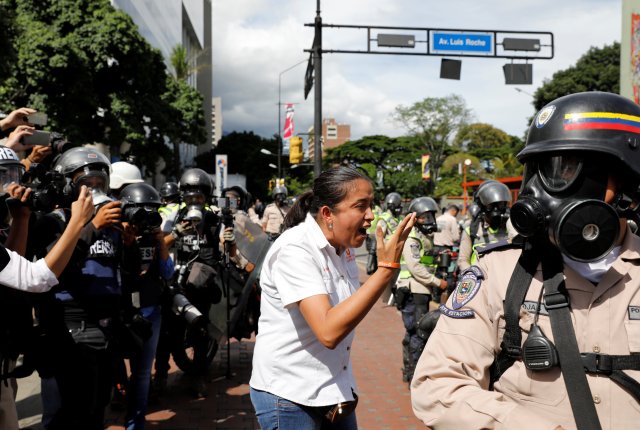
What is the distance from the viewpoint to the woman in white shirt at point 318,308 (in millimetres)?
2363

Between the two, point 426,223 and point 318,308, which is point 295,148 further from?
point 318,308

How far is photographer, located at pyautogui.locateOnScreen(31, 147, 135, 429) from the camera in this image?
3441mm

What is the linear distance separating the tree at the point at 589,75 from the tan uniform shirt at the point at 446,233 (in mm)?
31072

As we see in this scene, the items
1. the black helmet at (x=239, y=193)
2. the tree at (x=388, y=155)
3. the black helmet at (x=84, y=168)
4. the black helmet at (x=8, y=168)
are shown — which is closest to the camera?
the black helmet at (x=8, y=168)

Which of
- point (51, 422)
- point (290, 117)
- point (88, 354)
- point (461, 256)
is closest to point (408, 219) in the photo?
point (88, 354)

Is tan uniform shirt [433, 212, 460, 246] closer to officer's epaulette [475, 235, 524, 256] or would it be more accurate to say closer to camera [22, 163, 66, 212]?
camera [22, 163, 66, 212]

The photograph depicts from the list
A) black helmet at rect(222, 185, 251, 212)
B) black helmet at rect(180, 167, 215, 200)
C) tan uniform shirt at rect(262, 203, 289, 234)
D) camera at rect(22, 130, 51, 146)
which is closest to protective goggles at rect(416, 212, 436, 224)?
black helmet at rect(180, 167, 215, 200)

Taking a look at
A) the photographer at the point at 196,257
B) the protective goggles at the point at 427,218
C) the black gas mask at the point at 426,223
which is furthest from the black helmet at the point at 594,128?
the protective goggles at the point at 427,218

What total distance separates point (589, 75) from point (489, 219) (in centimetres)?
3864

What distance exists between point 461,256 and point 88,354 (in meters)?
4.28

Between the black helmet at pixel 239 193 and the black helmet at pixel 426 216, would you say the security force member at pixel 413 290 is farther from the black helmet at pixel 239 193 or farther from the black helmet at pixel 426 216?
the black helmet at pixel 239 193

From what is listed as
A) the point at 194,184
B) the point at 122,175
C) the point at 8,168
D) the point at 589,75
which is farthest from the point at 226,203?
the point at 589,75

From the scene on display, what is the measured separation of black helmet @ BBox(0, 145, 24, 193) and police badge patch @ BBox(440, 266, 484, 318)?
90.9 inches

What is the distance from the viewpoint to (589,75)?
4012 cm
